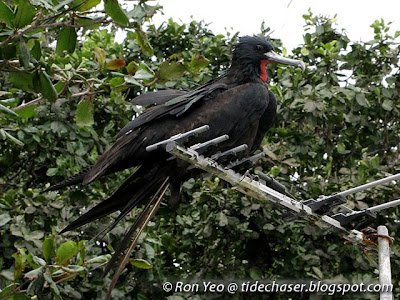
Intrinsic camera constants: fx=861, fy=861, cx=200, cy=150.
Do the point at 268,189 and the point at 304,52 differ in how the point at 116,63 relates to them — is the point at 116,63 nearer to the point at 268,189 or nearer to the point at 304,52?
the point at 268,189

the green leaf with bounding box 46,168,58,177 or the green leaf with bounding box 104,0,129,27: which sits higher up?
the green leaf with bounding box 46,168,58,177

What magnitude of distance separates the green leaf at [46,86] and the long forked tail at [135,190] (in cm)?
79

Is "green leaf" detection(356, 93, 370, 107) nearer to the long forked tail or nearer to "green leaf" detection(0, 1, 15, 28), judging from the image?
the long forked tail

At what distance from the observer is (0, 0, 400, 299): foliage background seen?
5926mm

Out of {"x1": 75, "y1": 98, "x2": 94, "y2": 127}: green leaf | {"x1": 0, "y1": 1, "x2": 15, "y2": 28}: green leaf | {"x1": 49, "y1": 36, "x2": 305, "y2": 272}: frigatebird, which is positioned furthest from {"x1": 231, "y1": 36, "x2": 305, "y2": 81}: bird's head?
{"x1": 0, "y1": 1, "x2": 15, "y2": 28}: green leaf

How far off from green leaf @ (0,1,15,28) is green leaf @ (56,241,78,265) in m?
1.13

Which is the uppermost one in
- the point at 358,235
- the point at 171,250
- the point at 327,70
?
the point at 327,70

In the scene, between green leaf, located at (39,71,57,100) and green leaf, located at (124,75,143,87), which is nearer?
green leaf, located at (39,71,57,100)

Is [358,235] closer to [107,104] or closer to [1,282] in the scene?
[1,282]

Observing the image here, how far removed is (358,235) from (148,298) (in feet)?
7.34

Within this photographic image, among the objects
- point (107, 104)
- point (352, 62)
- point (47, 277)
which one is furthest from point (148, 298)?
point (352, 62)

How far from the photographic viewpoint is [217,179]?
20.4 feet

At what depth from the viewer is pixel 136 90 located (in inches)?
278

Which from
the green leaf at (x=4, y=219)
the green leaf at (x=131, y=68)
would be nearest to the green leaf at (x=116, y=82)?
the green leaf at (x=131, y=68)
